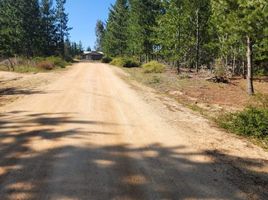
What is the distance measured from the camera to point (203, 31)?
121 ft

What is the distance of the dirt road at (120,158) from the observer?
563 centimetres

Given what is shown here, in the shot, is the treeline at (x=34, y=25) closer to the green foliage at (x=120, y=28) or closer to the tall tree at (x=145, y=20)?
the green foliage at (x=120, y=28)

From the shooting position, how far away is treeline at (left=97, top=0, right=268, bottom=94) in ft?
64.3

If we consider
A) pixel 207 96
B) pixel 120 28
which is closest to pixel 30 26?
pixel 120 28

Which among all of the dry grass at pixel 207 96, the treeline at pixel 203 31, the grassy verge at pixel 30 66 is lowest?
the dry grass at pixel 207 96

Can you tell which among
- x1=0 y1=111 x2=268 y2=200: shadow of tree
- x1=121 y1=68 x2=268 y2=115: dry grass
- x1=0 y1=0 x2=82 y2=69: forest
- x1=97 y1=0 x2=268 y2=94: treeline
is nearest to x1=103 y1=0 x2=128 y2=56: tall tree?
x1=97 y1=0 x2=268 y2=94: treeline

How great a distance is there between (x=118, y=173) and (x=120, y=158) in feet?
2.72

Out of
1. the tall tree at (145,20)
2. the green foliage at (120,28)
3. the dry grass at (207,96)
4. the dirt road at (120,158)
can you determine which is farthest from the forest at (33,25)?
the dirt road at (120,158)

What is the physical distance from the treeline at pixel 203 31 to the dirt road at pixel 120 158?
9.63 meters

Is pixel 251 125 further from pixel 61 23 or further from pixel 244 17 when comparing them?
pixel 61 23

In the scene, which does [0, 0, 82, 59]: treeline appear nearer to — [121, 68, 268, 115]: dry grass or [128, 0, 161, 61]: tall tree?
[128, 0, 161, 61]: tall tree

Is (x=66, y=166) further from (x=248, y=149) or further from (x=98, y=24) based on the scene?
(x=98, y=24)

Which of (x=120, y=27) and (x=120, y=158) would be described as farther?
(x=120, y=27)

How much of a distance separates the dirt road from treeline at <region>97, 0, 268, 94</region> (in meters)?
9.63
